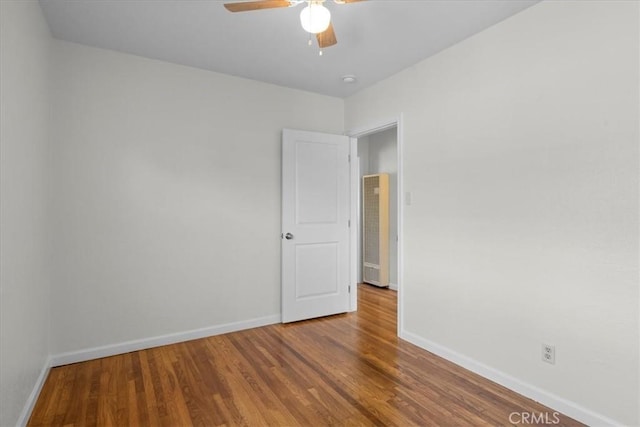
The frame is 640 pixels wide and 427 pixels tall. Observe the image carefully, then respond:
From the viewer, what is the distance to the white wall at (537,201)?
6.25 ft

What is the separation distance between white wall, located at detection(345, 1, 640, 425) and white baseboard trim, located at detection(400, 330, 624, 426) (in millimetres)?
21

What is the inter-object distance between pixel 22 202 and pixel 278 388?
6.36 feet

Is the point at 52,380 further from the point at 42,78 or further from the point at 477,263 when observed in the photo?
the point at 477,263

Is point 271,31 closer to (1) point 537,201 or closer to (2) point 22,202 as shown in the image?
(2) point 22,202

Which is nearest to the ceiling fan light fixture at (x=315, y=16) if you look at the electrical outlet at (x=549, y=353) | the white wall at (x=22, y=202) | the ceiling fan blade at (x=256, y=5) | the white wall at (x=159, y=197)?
the ceiling fan blade at (x=256, y=5)

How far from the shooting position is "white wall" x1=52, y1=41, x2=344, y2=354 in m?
2.82

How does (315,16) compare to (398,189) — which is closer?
(315,16)

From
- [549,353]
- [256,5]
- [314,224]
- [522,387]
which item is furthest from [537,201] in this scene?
[314,224]

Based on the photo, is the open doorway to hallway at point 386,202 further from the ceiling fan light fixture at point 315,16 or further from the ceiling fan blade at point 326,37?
the ceiling fan light fixture at point 315,16

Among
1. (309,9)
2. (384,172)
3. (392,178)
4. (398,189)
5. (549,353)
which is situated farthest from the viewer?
(384,172)

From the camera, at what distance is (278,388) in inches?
94.1

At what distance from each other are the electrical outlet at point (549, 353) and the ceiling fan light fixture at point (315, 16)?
233cm

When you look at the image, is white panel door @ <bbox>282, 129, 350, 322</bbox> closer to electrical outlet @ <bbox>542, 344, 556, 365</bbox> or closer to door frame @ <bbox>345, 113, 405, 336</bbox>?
door frame @ <bbox>345, 113, 405, 336</bbox>

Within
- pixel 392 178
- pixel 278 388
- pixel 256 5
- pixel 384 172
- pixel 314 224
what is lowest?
pixel 278 388
